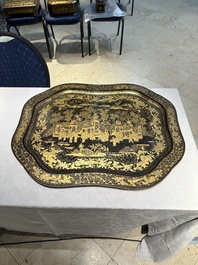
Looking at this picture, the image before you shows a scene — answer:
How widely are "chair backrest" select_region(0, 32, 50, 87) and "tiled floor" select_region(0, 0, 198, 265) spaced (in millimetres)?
948

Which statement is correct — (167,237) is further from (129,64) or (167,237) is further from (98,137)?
(129,64)

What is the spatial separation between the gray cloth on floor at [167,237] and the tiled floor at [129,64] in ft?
0.41

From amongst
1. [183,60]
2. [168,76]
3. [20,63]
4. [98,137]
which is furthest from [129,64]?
[98,137]

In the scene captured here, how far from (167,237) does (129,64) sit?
1987 mm

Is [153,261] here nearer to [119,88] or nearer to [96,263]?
[96,263]

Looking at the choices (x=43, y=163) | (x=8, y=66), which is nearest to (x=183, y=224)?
(x=43, y=163)

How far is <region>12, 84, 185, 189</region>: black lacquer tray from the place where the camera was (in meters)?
0.72

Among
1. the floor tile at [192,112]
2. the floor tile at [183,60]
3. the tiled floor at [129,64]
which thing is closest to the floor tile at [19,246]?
the tiled floor at [129,64]

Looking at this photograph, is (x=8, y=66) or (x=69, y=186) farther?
(x=8, y=66)

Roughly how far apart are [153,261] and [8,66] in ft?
4.47

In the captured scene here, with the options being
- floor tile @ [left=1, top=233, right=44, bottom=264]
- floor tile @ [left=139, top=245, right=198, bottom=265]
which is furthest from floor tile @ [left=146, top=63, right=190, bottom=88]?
floor tile @ [left=1, top=233, right=44, bottom=264]

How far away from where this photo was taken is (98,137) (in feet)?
2.75

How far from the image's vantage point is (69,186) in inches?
27.0

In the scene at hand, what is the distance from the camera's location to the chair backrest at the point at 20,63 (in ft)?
3.76
